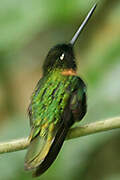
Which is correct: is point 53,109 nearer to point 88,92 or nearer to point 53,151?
point 53,151

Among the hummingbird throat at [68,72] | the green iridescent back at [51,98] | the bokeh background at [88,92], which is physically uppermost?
the green iridescent back at [51,98]

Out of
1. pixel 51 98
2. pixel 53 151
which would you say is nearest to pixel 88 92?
pixel 51 98

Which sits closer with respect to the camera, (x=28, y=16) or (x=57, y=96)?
(x=57, y=96)

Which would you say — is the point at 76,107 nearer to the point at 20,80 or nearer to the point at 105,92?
the point at 105,92

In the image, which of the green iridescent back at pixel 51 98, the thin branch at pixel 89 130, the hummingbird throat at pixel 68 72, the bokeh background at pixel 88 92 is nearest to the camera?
the thin branch at pixel 89 130

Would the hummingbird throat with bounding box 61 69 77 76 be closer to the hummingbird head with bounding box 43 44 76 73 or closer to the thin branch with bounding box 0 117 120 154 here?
the hummingbird head with bounding box 43 44 76 73

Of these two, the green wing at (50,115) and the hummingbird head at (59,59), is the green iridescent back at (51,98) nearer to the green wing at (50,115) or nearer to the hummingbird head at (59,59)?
the green wing at (50,115)

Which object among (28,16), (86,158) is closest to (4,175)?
(86,158)

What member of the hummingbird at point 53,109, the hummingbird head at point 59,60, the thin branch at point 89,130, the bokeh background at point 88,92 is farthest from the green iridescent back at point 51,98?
the bokeh background at point 88,92
